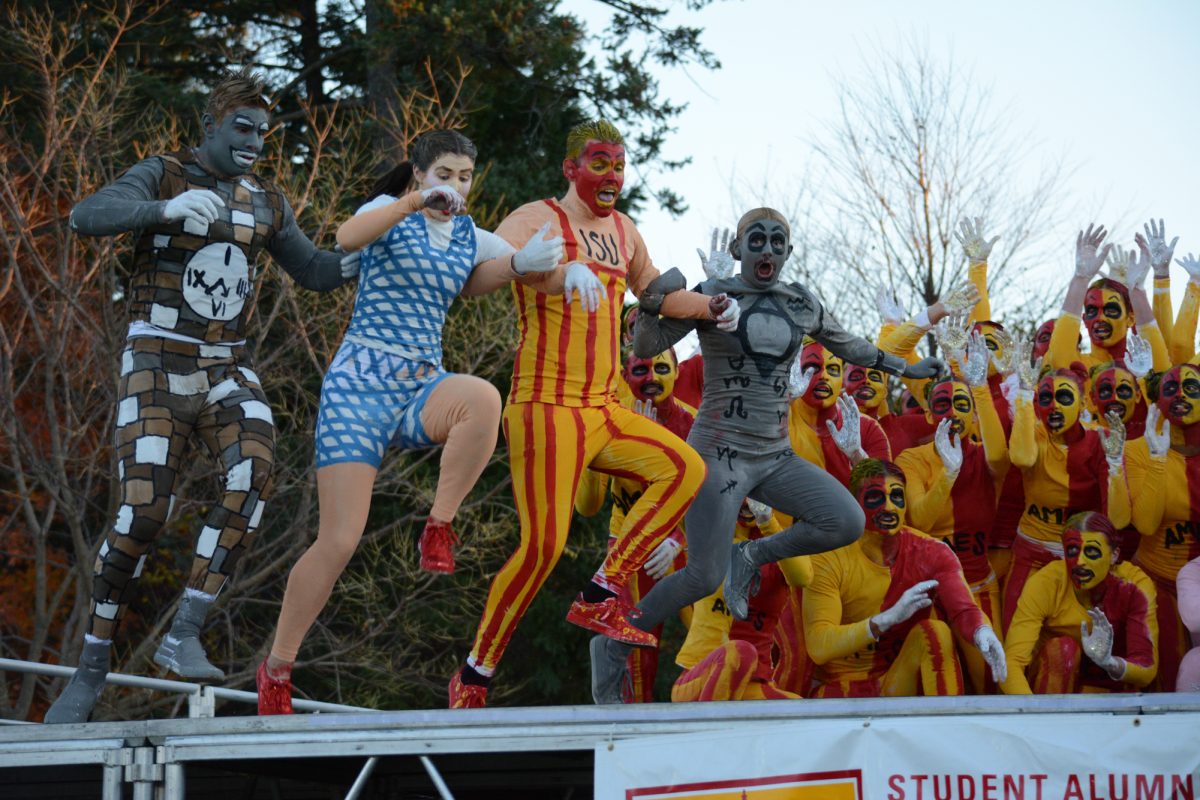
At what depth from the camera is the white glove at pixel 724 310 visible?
19.9 feet

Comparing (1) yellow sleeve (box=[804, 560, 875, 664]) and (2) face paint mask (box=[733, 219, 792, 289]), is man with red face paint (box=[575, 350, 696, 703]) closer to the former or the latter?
(1) yellow sleeve (box=[804, 560, 875, 664])

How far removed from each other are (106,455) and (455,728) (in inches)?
359

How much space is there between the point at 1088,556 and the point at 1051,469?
62 cm

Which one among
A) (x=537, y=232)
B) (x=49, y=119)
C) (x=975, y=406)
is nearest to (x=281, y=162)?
(x=49, y=119)

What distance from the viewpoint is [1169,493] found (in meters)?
7.83

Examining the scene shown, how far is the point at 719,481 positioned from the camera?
632 cm

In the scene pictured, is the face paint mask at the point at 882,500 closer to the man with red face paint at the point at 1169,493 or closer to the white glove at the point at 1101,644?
the white glove at the point at 1101,644

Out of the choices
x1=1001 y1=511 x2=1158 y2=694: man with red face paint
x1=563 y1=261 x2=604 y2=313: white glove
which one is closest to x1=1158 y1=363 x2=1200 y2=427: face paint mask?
x1=1001 y1=511 x2=1158 y2=694: man with red face paint

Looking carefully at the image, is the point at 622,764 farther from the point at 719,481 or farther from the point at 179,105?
the point at 179,105

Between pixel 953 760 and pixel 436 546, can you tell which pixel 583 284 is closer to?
pixel 436 546

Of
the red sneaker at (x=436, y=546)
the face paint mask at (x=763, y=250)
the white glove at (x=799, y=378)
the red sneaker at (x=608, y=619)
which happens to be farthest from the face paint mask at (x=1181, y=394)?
the red sneaker at (x=436, y=546)

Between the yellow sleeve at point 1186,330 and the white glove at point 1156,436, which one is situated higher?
the yellow sleeve at point 1186,330

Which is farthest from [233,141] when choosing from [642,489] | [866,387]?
[866,387]

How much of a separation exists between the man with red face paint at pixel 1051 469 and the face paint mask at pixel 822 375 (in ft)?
2.92
